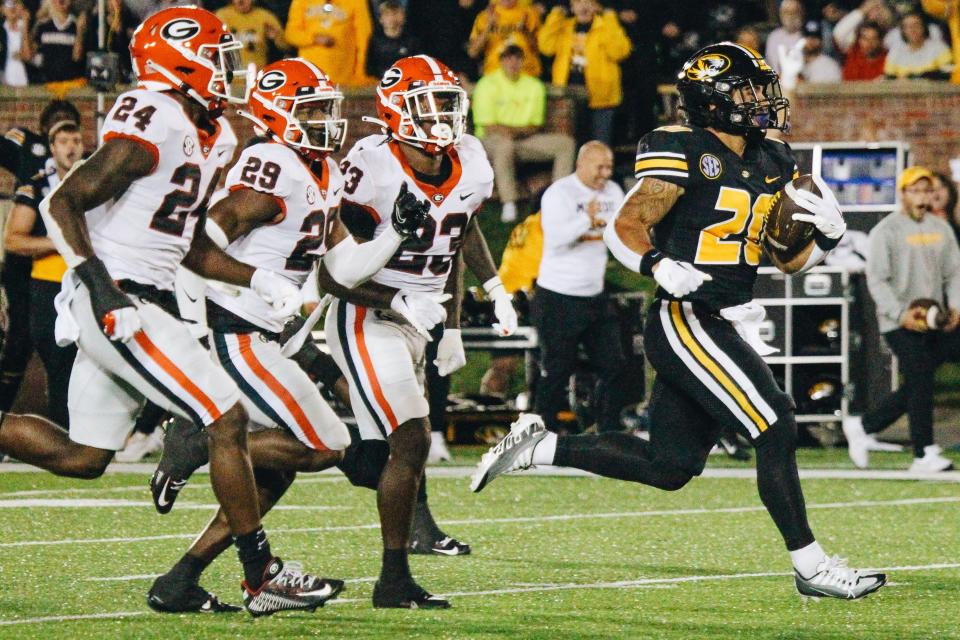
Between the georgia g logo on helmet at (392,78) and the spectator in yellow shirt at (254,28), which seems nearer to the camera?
the georgia g logo on helmet at (392,78)

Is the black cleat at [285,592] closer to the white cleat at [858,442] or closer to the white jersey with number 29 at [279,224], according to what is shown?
the white jersey with number 29 at [279,224]

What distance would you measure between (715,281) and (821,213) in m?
0.41

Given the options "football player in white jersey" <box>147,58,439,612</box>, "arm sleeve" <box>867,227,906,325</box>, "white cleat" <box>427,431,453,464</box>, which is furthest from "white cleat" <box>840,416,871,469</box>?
"football player in white jersey" <box>147,58,439,612</box>

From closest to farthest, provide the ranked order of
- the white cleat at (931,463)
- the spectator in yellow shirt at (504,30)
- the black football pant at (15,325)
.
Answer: the black football pant at (15,325) < the white cleat at (931,463) < the spectator in yellow shirt at (504,30)

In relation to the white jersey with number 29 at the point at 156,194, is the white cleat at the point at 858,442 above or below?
below

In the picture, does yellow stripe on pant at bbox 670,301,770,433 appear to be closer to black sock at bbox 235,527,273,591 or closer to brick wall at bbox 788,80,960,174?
black sock at bbox 235,527,273,591

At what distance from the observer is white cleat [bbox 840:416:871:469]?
35.9ft

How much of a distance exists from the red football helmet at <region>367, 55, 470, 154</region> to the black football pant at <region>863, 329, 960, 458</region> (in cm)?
503

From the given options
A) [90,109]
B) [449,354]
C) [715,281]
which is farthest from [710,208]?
[90,109]

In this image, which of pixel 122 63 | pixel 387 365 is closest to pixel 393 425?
pixel 387 365

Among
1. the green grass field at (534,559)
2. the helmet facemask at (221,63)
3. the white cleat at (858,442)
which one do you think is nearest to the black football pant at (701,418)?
the green grass field at (534,559)

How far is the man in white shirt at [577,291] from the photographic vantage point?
1143 centimetres

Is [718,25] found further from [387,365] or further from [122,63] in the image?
[387,365]

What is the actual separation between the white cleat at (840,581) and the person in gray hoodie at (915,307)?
4789 millimetres
